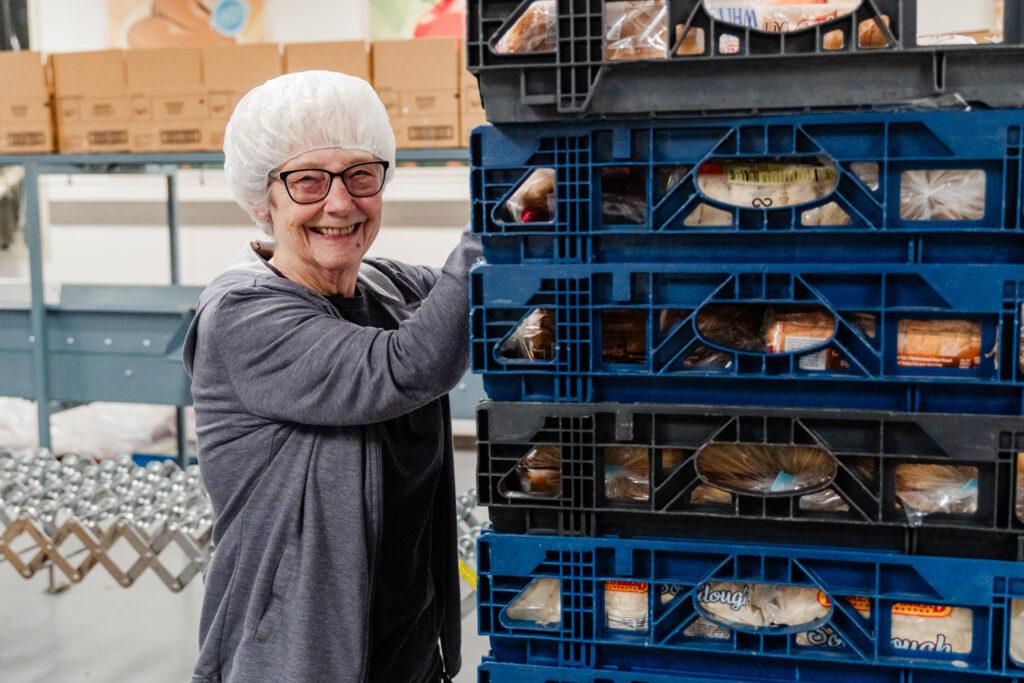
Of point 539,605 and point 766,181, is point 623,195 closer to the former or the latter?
point 766,181

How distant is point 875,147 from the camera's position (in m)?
0.88

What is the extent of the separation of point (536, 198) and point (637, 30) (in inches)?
7.9

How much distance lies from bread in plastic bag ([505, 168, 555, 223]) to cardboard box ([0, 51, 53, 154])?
3.67 m

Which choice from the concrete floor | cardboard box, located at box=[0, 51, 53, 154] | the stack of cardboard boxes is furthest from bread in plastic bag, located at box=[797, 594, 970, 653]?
cardboard box, located at box=[0, 51, 53, 154]

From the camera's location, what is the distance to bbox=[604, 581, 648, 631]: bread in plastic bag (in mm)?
961

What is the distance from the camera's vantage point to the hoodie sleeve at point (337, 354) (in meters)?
1.06

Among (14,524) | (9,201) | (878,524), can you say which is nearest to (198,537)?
(14,524)

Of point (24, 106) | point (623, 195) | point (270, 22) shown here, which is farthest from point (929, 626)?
point (270, 22)

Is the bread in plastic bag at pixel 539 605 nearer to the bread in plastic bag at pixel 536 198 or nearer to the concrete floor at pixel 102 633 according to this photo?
the bread in plastic bag at pixel 536 198

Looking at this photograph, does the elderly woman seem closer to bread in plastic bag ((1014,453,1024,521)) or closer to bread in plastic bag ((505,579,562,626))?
bread in plastic bag ((505,579,562,626))

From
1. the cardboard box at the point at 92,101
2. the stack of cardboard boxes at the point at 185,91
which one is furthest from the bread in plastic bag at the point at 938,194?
the cardboard box at the point at 92,101

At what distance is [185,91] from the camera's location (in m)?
3.81

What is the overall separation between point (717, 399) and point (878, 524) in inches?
7.7

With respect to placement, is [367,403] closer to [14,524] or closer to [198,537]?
[198,537]
